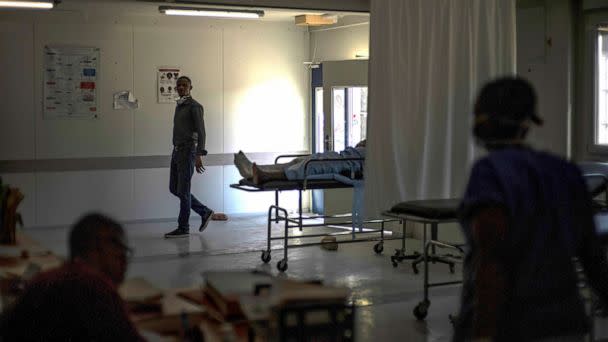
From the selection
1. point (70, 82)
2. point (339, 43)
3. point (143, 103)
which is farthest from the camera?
point (339, 43)

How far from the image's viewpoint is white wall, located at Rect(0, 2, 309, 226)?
1006cm

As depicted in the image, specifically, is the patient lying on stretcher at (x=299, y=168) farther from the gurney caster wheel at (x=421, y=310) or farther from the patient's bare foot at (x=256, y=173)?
the gurney caster wheel at (x=421, y=310)

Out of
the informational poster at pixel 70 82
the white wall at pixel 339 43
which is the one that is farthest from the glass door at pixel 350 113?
the informational poster at pixel 70 82

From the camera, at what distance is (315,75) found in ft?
37.8

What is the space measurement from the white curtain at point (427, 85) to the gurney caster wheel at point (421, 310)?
0.95 metres

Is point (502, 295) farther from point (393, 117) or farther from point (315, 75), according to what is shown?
point (315, 75)

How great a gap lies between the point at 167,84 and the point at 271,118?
1.54 m

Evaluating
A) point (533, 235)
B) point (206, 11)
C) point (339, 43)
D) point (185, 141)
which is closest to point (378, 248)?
point (185, 141)

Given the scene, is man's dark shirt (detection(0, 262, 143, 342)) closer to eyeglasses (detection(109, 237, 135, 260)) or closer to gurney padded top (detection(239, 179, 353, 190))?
eyeglasses (detection(109, 237, 135, 260))

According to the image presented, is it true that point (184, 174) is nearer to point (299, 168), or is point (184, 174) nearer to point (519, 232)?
point (299, 168)

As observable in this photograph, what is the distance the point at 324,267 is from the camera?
24.5 ft

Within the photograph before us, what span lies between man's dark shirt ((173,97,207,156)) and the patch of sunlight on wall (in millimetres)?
2106

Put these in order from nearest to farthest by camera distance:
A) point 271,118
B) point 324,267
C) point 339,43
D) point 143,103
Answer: point 324,267
point 143,103
point 339,43
point 271,118

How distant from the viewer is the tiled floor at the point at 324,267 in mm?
5383
